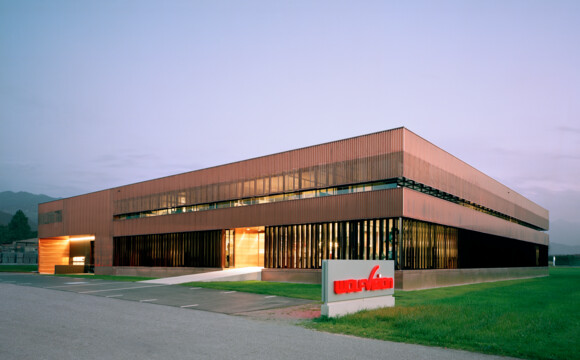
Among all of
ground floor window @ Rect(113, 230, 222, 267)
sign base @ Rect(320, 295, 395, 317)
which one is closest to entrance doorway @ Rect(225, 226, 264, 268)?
ground floor window @ Rect(113, 230, 222, 267)

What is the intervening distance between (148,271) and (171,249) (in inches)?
143

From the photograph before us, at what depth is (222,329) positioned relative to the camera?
11336mm

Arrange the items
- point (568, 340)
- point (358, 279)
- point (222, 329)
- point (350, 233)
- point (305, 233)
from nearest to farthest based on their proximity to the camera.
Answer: point (568, 340), point (222, 329), point (358, 279), point (350, 233), point (305, 233)

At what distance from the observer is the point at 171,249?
136 ft

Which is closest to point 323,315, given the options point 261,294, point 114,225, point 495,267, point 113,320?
point 113,320

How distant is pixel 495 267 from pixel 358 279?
106ft

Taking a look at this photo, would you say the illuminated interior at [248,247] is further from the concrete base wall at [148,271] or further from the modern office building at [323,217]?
the concrete base wall at [148,271]

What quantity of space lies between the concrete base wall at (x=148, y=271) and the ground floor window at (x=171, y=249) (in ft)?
1.29

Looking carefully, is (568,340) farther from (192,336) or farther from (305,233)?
(305,233)

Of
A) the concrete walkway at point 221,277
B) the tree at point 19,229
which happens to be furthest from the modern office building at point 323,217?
the tree at point 19,229

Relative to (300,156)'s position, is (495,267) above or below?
below

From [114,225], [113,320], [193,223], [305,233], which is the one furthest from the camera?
[114,225]

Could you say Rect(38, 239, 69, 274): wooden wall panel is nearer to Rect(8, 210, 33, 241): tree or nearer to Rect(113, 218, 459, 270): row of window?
Rect(113, 218, 459, 270): row of window

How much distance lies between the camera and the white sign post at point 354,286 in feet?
42.9
